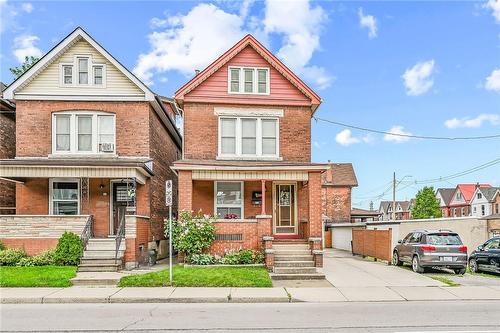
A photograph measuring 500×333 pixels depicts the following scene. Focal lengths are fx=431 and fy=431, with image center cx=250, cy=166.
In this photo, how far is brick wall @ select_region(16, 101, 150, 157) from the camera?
61.8ft

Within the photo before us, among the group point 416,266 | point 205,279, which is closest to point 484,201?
point 416,266

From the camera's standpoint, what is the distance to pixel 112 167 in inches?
651

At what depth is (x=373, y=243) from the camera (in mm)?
22594

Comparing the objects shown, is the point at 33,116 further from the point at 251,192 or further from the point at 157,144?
the point at 251,192

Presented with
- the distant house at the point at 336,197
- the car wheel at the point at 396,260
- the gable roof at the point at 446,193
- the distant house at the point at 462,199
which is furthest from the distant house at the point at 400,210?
the car wheel at the point at 396,260

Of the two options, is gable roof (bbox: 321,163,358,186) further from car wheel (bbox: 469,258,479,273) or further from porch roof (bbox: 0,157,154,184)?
porch roof (bbox: 0,157,154,184)

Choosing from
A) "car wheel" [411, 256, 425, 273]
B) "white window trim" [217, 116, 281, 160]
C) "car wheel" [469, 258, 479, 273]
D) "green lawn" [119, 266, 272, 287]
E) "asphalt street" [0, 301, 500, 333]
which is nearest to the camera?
"asphalt street" [0, 301, 500, 333]

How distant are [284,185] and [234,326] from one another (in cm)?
1224

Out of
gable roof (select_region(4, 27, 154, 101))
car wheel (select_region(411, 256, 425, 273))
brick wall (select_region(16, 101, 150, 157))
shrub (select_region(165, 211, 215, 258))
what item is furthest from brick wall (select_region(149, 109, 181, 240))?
car wheel (select_region(411, 256, 425, 273))

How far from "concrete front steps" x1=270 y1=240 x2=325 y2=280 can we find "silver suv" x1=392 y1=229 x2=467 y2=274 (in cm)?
428

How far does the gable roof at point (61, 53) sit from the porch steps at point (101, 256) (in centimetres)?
656

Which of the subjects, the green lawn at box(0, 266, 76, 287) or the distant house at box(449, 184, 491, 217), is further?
the distant house at box(449, 184, 491, 217)

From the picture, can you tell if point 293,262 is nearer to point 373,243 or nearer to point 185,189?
point 185,189

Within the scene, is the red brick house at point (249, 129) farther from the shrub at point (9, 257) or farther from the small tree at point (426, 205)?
the small tree at point (426, 205)
